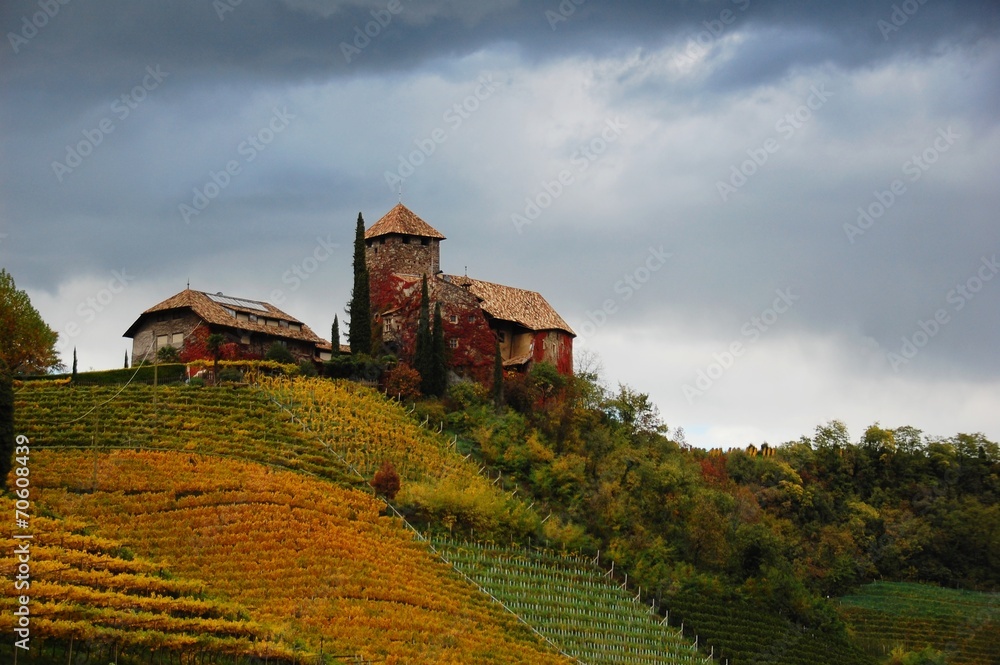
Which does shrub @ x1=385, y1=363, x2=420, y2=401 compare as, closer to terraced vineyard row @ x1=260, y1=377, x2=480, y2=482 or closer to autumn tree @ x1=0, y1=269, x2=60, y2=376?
terraced vineyard row @ x1=260, y1=377, x2=480, y2=482

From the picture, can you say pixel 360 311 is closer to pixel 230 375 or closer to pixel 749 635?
pixel 230 375

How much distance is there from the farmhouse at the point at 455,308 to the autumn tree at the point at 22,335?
17927 millimetres

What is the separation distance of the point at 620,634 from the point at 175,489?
691 inches

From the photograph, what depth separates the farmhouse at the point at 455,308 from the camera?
234 ft

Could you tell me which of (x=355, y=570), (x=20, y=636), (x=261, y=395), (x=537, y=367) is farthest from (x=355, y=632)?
(x=537, y=367)

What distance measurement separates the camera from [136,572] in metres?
40.6

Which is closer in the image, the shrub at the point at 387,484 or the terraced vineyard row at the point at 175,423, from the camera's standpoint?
the shrub at the point at 387,484

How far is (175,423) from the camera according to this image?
57750mm

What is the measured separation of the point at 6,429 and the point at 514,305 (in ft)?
116

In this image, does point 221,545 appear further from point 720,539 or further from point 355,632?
point 720,539

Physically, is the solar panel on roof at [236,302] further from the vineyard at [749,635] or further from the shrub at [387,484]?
the vineyard at [749,635]

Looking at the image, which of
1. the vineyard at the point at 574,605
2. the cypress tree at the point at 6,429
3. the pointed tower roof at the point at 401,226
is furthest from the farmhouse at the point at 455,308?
the cypress tree at the point at 6,429

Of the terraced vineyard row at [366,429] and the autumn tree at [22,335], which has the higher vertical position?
the autumn tree at [22,335]

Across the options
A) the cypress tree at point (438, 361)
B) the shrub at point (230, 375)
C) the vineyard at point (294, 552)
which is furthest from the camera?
the cypress tree at point (438, 361)
